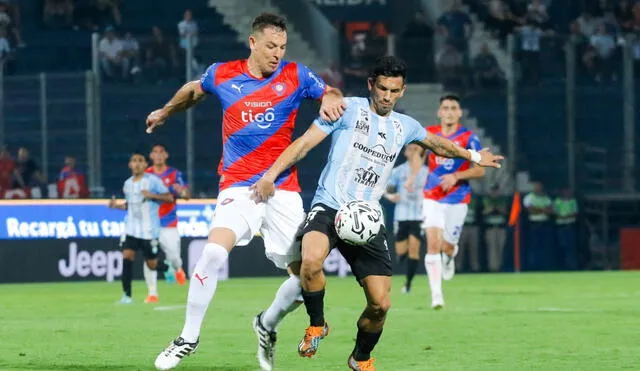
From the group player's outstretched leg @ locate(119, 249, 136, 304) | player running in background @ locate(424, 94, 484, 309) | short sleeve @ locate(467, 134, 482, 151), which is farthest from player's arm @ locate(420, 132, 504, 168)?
player's outstretched leg @ locate(119, 249, 136, 304)

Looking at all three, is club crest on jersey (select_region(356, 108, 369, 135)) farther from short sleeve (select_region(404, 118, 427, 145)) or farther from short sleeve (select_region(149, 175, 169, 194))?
short sleeve (select_region(149, 175, 169, 194))

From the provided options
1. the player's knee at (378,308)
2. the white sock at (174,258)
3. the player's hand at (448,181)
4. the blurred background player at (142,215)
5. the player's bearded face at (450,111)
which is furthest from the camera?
the white sock at (174,258)

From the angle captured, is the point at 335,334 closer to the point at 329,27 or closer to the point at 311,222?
the point at 311,222

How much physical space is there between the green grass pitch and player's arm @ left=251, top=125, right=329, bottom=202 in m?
1.21

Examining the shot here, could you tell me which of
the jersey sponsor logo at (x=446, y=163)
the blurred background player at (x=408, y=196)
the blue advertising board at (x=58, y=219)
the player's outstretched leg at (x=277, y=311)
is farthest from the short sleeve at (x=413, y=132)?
the blue advertising board at (x=58, y=219)

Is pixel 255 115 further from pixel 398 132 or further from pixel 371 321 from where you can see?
pixel 371 321

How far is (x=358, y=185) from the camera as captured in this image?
9859 millimetres

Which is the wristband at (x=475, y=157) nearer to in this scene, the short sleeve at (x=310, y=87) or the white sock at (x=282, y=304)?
the short sleeve at (x=310, y=87)

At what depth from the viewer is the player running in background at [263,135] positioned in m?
10.2

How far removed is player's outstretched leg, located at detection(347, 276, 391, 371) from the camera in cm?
961

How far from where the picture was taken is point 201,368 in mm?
10125

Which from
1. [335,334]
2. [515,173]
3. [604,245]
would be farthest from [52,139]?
[335,334]

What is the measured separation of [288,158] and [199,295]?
1.04m

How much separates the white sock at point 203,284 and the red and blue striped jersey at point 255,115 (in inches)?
25.4
